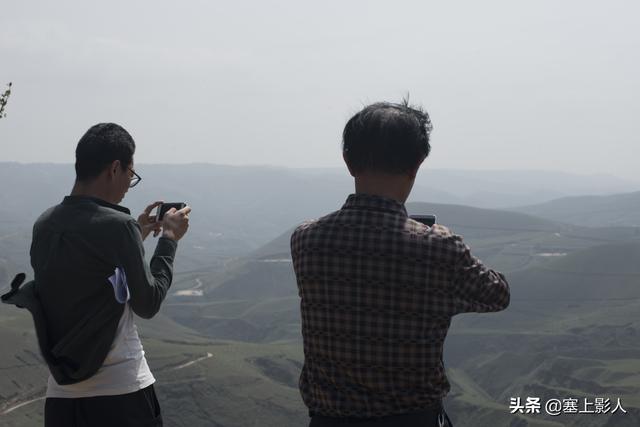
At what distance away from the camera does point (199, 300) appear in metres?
161

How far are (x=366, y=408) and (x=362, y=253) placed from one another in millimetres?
799

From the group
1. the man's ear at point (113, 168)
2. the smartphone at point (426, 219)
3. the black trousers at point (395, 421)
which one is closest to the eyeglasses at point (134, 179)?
the man's ear at point (113, 168)

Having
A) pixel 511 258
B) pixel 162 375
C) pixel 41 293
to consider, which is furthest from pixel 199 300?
pixel 41 293

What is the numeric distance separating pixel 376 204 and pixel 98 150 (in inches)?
88.3

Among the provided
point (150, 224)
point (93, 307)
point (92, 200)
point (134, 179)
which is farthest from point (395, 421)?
point (150, 224)

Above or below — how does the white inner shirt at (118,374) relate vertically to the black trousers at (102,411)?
above

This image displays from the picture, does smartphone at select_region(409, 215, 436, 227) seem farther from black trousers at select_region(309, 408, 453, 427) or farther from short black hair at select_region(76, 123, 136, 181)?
short black hair at select_region(76, 123, 136, 181)

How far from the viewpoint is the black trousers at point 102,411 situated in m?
4.83

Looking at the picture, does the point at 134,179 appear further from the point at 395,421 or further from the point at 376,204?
the point at 395,421

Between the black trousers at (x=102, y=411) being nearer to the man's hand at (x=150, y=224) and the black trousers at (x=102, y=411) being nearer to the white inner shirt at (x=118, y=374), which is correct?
the white inner shirt at (x=118, y=374)

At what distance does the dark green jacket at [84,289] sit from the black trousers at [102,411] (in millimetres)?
198

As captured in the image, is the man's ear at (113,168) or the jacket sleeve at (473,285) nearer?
the jacket sleeve at (473,285)

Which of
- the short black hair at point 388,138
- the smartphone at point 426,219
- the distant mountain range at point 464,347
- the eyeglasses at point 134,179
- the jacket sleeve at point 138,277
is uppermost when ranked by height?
the short black hair at point 388,138

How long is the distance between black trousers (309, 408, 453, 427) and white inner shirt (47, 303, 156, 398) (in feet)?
5.25
